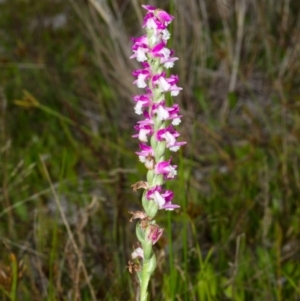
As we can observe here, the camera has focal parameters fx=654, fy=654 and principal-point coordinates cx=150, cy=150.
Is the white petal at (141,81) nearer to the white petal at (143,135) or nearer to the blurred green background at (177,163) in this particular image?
the white petal at (143,135)

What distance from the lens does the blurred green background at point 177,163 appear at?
2.04 meters

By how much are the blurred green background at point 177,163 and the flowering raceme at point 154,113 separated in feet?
1.29

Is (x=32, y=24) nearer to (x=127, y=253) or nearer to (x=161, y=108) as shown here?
(x=127, y=253)

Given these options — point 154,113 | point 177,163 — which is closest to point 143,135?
point 154,113

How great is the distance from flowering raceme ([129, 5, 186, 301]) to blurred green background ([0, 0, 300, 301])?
0.39 metres

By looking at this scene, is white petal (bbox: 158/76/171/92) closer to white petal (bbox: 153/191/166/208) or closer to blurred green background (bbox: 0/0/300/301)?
white petal (bbox: 153/191/166/208)

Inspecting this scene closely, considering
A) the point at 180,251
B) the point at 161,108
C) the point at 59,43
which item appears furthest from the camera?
the point at 59,43

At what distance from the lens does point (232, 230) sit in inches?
99.3

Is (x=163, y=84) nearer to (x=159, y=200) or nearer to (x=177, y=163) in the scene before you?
(x=159, y=200)

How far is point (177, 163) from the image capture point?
9.40 ft

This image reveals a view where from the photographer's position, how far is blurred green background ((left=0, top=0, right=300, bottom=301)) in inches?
80.2

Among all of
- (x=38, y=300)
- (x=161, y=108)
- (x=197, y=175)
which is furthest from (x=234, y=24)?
(x=161, y=108)

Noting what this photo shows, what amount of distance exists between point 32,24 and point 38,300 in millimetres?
4029

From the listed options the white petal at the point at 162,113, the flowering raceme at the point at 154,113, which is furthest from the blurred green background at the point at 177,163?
the white petal at the point at 162,113
